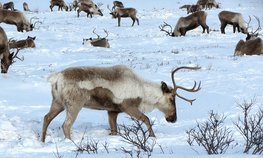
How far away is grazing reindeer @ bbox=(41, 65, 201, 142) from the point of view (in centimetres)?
761

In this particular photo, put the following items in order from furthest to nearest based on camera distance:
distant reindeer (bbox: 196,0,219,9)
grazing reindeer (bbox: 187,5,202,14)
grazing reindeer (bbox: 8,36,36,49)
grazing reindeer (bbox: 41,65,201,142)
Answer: distant reindeer (bbox: 196,0,219,9) → grazing reindeer (bbox: 187,5,202,14) → grazing reindeer (bbox: 8,36,36,49) → grazing reindeer (bbox: 41,65,201,142)

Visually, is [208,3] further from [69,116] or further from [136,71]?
[69,116]

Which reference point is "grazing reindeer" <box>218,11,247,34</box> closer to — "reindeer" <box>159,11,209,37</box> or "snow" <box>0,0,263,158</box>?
"reindeer" <box>159,11,209,37</box>

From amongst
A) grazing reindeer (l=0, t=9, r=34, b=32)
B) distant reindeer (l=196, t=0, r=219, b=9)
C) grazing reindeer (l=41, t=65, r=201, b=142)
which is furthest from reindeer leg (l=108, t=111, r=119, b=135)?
distant reindeer (l=196, t=0, r=219, b=9)

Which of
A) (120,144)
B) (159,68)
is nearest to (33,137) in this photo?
(120,144)

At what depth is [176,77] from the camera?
510 inches

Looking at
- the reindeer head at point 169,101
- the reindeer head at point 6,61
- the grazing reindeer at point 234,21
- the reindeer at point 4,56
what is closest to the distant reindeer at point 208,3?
the grazing reindeer at point 234,21

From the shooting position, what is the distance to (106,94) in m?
7.84

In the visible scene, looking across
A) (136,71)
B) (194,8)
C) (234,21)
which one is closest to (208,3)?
(194,8)

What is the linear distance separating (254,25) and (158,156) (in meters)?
25.3

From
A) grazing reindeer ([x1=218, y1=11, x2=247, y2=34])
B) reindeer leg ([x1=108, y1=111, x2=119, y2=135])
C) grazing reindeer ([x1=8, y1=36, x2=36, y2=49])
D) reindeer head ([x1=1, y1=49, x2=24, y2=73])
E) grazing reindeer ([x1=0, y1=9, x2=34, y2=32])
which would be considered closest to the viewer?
reindeer leg ([x1=108, y1=111, x2=119, y2=135])

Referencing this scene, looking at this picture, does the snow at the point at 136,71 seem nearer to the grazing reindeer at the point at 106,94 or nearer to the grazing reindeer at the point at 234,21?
the grazing reindeer at the point at 106,94

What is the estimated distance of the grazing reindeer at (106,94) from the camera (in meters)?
7.61

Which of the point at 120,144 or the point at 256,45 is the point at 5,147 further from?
the point at 256,45
